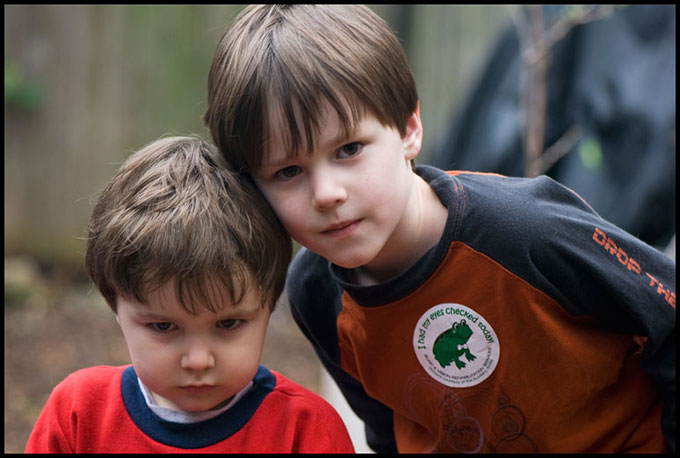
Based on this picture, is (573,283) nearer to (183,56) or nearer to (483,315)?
(483,315)

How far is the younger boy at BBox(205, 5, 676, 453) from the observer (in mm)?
1521

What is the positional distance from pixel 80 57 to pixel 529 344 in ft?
14.3

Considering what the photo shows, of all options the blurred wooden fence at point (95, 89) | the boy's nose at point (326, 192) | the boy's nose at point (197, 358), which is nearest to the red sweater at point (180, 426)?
the boy's nose at point (197, 358)

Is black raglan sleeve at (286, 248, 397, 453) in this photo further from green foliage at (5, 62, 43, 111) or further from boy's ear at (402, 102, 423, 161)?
green foliage at (5, 62, 43, 111)

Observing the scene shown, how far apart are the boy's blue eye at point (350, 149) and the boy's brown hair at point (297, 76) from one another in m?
0.04

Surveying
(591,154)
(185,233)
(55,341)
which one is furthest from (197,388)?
(55,341)

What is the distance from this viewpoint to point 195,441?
5.11 feet

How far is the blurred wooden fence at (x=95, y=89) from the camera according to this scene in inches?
205

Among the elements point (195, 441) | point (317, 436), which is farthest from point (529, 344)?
point (195, 441)

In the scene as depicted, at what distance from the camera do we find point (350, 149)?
5.07ft

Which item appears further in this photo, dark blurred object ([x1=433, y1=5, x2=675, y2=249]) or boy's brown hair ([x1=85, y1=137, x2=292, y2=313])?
dark blurred object ([x1=433, y1=5, x2=675, y2=249])

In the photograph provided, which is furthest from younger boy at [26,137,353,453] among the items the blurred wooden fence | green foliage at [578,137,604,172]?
the blurred wooden fence

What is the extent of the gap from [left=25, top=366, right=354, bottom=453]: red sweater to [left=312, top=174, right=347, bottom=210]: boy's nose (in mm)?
413

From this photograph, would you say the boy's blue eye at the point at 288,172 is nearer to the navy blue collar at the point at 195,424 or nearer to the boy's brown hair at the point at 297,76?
the boy's brown hair at the point at 297,76
